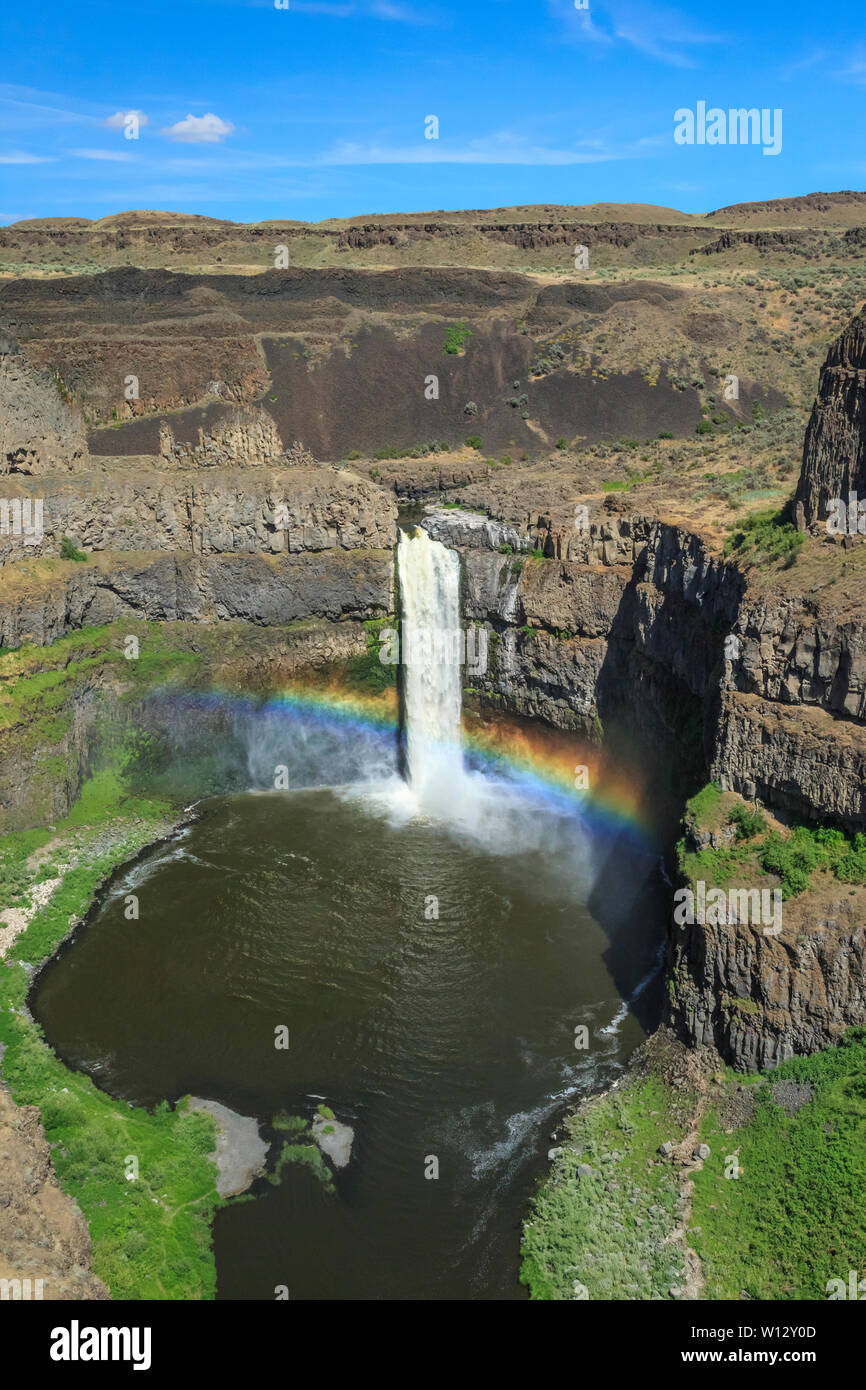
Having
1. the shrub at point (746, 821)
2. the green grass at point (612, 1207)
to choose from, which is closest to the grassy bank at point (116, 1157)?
the green grass at point (612, 1207)

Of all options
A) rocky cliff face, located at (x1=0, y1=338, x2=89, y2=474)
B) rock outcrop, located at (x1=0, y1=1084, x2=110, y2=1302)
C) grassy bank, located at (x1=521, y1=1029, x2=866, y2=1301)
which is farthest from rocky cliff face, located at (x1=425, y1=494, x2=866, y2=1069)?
rocky cliff face, located at (x1=0, y1=338, x2=89, y2=474)

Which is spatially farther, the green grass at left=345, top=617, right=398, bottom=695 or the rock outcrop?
the green grass at left=345, top=617, right=398, bottom=695

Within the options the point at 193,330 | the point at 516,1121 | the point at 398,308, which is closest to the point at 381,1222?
the point at 516,1121

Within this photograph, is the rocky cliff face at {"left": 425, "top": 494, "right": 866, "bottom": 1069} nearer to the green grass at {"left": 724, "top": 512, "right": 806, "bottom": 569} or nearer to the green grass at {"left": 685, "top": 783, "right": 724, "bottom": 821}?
the green grass at {"left": 685, "top": 783, "right": 724, "bottom": 821}

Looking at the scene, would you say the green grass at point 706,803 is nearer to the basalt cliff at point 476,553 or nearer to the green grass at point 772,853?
the green grass at point 772,853

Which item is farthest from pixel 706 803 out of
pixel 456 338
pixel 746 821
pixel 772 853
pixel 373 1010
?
pixel 456 338

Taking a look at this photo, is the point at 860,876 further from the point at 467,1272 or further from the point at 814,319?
the point at 814,319

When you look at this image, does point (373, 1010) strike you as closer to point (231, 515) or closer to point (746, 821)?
point (746, 821)
